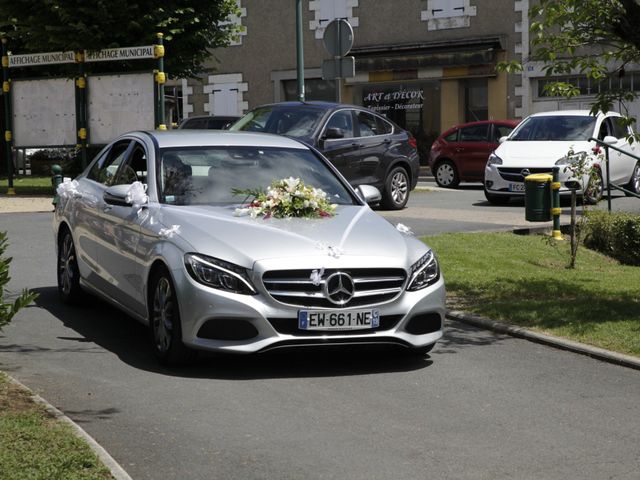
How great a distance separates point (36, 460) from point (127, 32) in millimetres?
20993

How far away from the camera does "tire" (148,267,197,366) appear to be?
25.8ft

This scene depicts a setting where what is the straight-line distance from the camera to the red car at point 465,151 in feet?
90.8

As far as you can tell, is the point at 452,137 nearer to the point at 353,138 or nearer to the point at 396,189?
the point at 396,189

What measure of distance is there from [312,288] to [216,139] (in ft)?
7.58

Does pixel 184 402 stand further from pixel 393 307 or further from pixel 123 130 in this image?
pixel 123 130

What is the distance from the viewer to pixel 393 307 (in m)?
7.86

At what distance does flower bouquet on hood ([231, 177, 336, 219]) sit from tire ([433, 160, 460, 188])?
1975 cm

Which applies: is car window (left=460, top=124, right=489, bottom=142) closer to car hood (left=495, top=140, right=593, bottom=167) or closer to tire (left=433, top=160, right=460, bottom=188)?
tire (left=433, top=160, right=460, bottom=188)

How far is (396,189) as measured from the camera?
20562 mm

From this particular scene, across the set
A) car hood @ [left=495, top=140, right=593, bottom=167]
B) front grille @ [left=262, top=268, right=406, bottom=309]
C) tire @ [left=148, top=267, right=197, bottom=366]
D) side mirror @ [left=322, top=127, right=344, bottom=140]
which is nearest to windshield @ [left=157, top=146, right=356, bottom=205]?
tire @ [left=148, top=267, right=197, bottom=366]

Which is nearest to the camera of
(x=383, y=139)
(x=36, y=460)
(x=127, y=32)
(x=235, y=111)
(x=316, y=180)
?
(x=36, y=460)

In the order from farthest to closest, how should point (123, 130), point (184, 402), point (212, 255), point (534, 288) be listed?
point (123, 130) → point (534, 288) → point (212, 255) → point (184, 402)

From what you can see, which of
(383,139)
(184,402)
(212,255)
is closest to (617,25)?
(212,255)

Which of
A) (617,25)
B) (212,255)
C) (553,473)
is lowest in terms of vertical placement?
(553,473)
